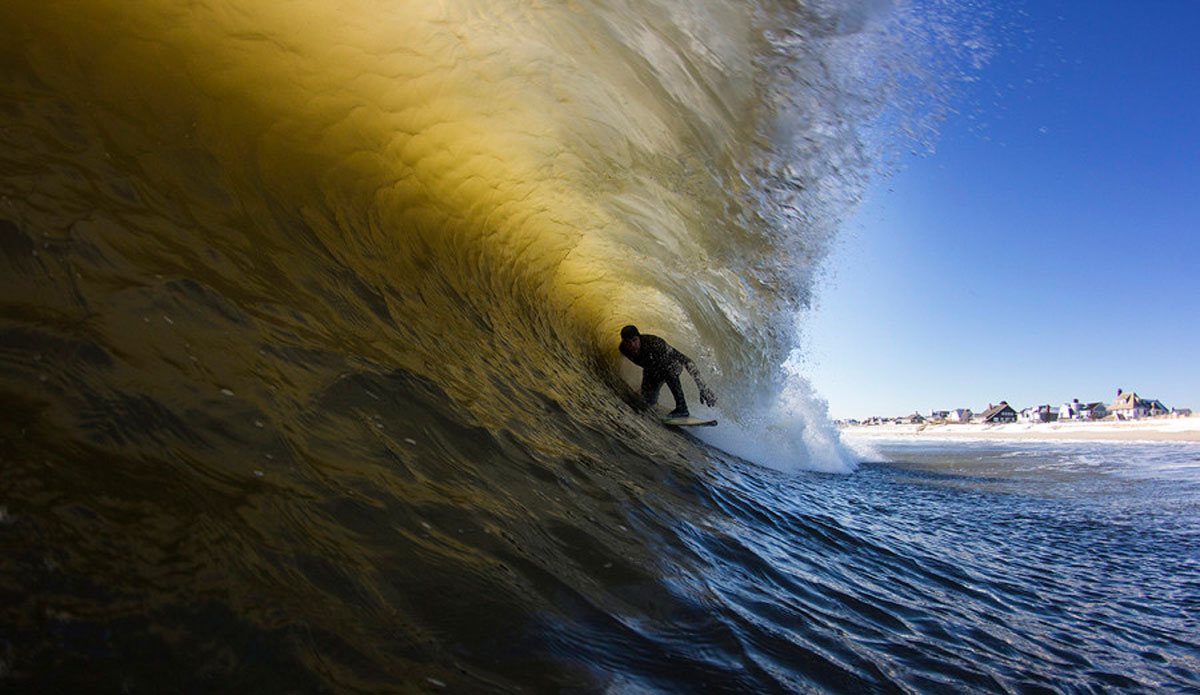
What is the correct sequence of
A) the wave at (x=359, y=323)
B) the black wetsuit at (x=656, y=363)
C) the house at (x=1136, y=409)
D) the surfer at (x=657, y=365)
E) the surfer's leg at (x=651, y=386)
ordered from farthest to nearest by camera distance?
the house at (x=1136, y=409) < the surfer's leg at (x=651, y=386) < the black wetsuit at (x=656, y=363) < the surfer at (x=657, y=365) < the wave at (x=359, y=323)

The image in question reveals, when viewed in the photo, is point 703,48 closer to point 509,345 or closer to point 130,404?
point 509,345

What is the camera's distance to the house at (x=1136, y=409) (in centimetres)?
4341

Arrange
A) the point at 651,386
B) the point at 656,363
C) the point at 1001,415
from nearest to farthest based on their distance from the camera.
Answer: the point at 656,363 → the point at 651,386 → the point at 1001,415

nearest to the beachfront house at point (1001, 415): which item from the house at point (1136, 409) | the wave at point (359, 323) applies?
the house at point (1136, 409)

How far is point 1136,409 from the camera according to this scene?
1719 inches

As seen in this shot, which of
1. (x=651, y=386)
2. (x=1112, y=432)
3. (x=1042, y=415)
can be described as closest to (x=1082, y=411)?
(x=1042, y=415)

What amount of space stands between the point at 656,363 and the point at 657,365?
0.10 ft

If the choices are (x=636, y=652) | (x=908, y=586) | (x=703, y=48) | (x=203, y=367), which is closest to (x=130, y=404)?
(x=203, y=367)

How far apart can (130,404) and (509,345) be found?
3.13 m

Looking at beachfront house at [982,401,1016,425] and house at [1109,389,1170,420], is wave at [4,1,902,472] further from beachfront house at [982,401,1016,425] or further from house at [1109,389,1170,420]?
beachfront house at [982,401,1016,425]

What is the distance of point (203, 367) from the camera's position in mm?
1647

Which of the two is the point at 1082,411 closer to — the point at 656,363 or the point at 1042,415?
the point at 1042,415

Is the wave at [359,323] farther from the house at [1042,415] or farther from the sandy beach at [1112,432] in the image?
the house at [1042,415]

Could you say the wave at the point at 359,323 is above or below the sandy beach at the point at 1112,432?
above
